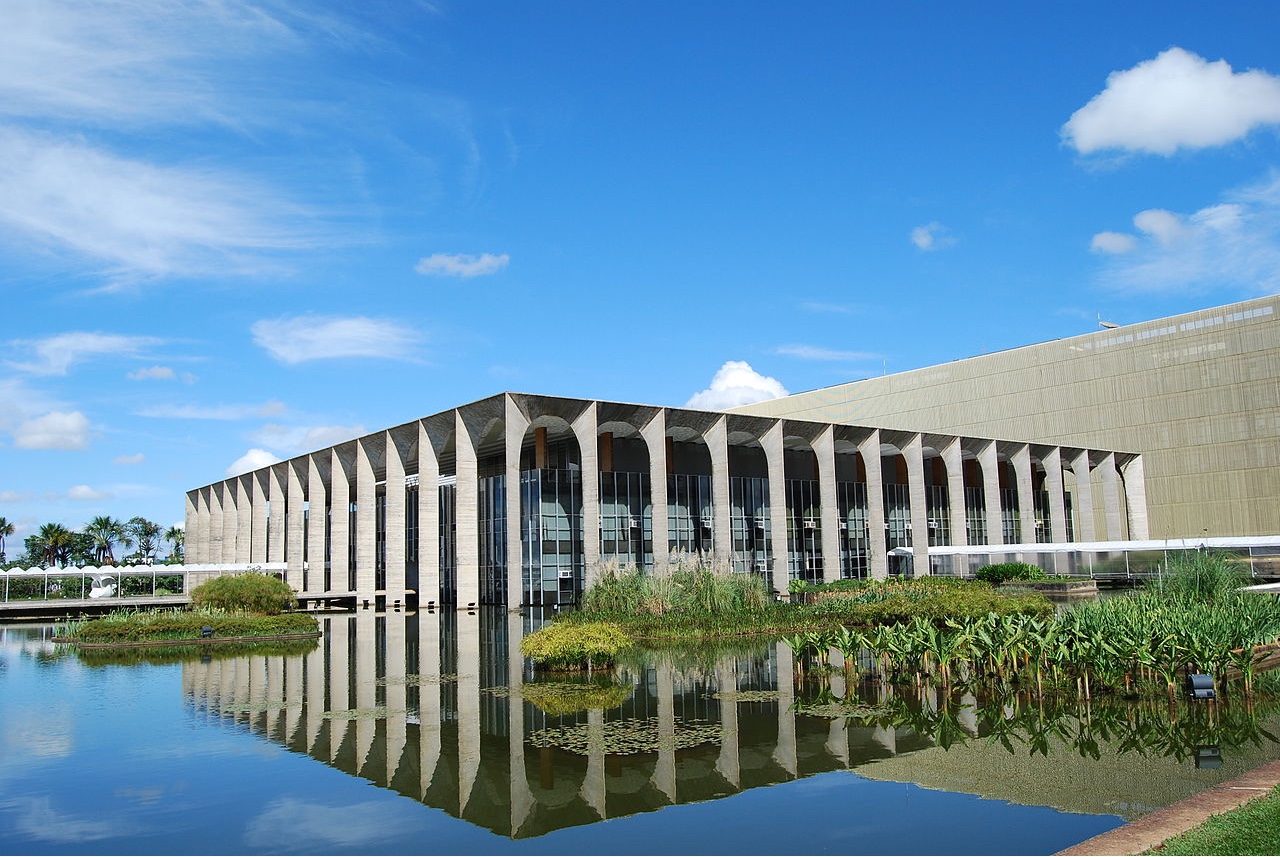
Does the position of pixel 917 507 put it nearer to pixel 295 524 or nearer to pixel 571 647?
pixel 295 524

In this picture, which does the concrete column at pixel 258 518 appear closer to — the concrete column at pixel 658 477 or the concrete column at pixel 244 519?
the concrete column at pixel 244 519

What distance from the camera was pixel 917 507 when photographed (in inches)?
1925

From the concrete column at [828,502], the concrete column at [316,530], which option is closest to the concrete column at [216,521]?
the concrete column at [316,530]

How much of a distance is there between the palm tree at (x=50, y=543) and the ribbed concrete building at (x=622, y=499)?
93.7ft

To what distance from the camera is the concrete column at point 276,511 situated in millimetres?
53531

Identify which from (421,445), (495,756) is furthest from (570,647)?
(421,445)

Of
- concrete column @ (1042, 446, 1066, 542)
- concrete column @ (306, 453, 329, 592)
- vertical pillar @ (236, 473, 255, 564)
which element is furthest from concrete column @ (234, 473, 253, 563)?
concrete column @ (1042, 446, 1066, 542)

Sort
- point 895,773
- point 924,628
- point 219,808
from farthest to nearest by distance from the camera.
Result: point 924,628
point 895,773
point 219,808

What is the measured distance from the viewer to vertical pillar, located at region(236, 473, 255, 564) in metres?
58.1

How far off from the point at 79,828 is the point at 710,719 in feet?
22.3

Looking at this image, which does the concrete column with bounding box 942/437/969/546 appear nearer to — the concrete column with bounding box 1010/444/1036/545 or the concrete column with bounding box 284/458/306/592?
the concrete column with bounding box 1010/444/1036/545

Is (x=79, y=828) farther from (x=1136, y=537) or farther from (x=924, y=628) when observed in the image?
(x=1136, y=537)

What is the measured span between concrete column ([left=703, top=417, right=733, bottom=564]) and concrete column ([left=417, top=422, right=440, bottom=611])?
37.7ft

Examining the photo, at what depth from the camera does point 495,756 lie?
9992 mm
